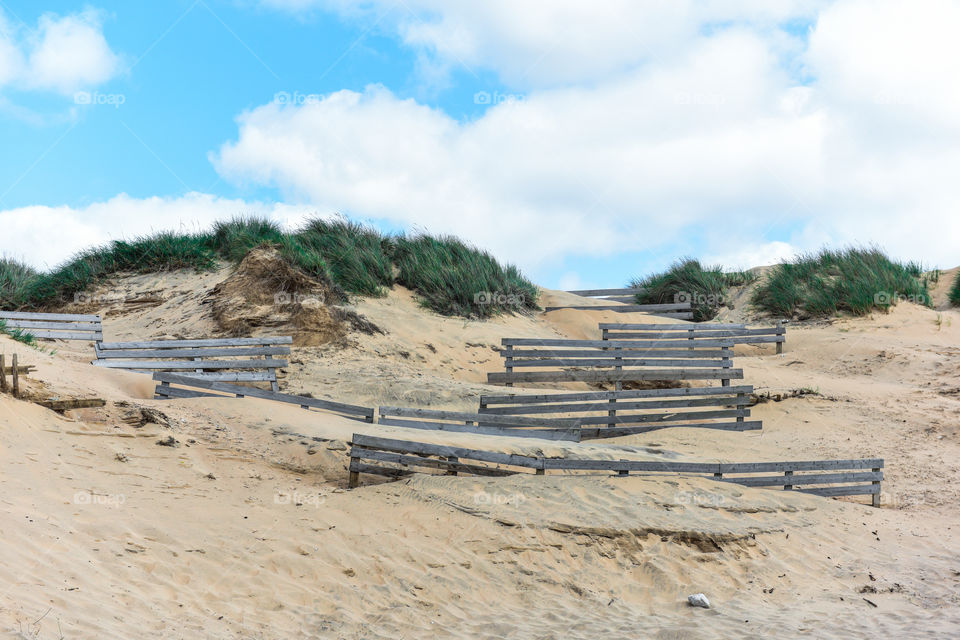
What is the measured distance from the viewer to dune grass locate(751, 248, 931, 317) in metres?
20.8

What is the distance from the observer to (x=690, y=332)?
57.8 feet

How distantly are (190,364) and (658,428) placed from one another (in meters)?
7.79

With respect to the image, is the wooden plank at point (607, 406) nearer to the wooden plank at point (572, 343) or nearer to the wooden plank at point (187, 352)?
the wooden plank at point (572, 343)

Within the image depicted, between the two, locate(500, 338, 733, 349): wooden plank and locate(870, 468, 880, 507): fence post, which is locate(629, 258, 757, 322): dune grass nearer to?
locate(500, 338, 733, 349): wooden plank

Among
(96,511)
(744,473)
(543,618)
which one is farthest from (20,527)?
(744,473)

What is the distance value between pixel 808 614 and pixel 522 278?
56.0 ft

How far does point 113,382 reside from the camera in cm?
1159

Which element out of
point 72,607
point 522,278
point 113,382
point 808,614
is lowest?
point 808,614

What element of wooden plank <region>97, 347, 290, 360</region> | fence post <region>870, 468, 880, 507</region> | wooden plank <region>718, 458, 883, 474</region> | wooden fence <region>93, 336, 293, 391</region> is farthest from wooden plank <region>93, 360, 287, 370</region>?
fence post <region>870, 468, 880, 507</region>

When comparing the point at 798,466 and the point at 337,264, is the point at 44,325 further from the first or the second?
the point at 798,466

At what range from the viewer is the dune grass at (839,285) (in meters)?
20.8

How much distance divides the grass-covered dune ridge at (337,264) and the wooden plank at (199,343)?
4.00m

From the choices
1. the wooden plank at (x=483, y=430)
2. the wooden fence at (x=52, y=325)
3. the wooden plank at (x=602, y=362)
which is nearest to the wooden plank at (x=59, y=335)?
the wooden fence at (x=52, y=325)

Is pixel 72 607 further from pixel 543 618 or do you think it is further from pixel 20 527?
pixel 543 618
